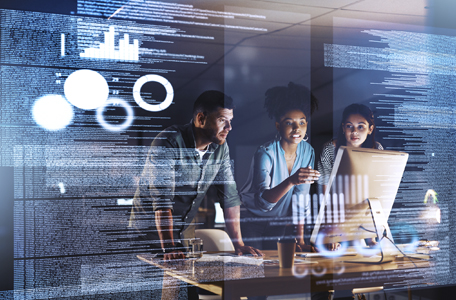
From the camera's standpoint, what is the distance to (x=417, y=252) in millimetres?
1967

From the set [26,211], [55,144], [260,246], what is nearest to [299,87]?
[260,246]

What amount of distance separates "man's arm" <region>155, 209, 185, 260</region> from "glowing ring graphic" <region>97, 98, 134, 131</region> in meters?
0.32

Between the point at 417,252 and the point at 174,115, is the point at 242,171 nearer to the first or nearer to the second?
the point at 174,115

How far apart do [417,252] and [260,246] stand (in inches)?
32.2

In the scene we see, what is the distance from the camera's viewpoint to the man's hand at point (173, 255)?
1529 millimetres

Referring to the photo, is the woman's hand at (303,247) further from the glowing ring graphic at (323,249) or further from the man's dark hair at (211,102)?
the man's dark hair at (211,102)

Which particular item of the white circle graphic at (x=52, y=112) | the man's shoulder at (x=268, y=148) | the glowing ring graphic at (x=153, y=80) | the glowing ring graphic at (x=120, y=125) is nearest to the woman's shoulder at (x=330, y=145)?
the man's shoulder at (x=268, y=148)

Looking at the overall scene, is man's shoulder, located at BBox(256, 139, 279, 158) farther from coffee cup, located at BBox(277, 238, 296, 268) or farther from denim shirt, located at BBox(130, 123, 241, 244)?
coffee cup, located at BBox(277, 238, 296, 268)

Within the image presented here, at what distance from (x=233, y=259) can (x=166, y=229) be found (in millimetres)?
281

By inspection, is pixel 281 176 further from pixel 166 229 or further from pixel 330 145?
pixel 166 229

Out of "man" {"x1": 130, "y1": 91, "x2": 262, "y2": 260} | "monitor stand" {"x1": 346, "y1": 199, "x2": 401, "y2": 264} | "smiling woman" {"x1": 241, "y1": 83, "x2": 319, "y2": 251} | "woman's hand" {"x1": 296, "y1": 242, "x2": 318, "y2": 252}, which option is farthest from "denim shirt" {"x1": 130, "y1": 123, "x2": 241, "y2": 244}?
"monitor stand" {"x1": 346, "y1": 199, "x2": 401, "y2": 264}

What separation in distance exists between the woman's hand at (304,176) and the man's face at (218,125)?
0.33 m

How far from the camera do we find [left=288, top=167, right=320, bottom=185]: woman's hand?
1.72 m

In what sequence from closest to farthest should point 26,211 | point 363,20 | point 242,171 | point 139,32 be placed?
point 26,211, point 139,32, point 242,171, point 363,20
